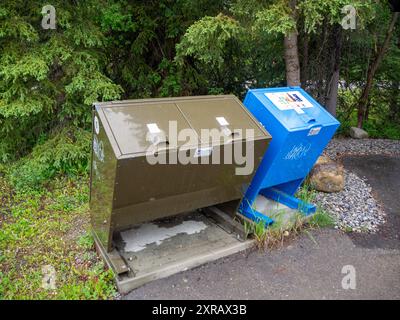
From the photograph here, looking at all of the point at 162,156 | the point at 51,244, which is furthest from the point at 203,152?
the point at 51,244

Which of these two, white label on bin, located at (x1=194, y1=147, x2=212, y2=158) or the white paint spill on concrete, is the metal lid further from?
the white paint spill on concrete

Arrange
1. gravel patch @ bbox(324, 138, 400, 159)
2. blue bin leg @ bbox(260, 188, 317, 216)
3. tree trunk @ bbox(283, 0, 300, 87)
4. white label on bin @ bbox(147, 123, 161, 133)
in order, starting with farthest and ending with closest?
1. gravel patch @ bbox(324, 138, 400, 159)
2. tree trunk @ bbox(283, 0, 300, 87)
3. blue bin leg @ bbox(260, 188, 317, 216)
4. white label on bin @ bbox(147, 123, 161, 133)

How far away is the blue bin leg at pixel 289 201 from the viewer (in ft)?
13.3

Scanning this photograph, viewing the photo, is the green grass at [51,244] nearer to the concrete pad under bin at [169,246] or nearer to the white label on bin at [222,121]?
the concrete pad under bin at [169,246]

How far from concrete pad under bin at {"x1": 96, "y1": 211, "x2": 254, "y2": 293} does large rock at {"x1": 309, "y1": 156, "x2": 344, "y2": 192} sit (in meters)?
1.63

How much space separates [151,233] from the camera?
3.76 m

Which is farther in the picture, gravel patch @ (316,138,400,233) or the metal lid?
gravel patch @ (316,138,400,233)

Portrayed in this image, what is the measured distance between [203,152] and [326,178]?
2.42 metres

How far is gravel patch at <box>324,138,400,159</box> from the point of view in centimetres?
641

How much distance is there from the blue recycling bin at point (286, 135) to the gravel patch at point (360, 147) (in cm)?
246

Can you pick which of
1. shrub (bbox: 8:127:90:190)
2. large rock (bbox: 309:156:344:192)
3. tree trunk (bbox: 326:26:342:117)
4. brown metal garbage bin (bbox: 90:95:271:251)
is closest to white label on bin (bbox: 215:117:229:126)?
brown metal garbage bin (bbox: 90:95:271:251)

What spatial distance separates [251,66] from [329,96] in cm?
177

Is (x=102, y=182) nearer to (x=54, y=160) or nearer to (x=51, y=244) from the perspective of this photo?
(x=51, y=244)
